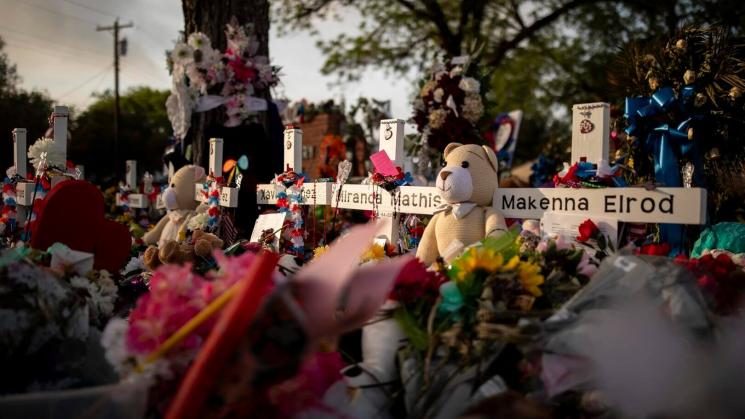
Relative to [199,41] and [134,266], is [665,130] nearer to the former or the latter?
[134,266]

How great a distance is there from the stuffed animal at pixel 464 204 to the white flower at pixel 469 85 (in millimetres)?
3100

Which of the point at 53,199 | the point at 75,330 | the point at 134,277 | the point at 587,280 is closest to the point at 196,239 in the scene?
the point at 134,277

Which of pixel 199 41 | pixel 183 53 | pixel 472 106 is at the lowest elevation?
pixel 472 106

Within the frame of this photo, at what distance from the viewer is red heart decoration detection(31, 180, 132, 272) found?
8.24ft

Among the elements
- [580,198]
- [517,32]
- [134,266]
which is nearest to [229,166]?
[134,266]

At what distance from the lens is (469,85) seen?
5.99 meters

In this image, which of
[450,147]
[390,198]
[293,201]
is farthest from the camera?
[293,201]

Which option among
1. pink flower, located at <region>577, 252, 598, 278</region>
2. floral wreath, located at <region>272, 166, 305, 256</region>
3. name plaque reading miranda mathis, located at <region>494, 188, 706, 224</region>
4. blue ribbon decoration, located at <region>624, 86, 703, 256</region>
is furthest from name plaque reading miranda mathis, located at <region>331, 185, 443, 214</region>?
pink flower, located at <region>577, 252, 598, 278</region>

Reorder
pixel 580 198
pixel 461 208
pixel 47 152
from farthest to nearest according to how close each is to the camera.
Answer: pixel 47 152, pixel 461 208, pixel 580 198

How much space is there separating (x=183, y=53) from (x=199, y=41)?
8.1 inches

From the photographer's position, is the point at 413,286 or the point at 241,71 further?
the point at 241,71

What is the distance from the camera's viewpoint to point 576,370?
4.90 ft

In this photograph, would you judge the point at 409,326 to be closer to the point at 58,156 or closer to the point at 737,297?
the point at 737,297

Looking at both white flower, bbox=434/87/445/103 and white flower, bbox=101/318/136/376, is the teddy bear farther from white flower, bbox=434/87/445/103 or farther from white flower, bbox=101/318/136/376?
white flower, bbox=434/87/445/103
